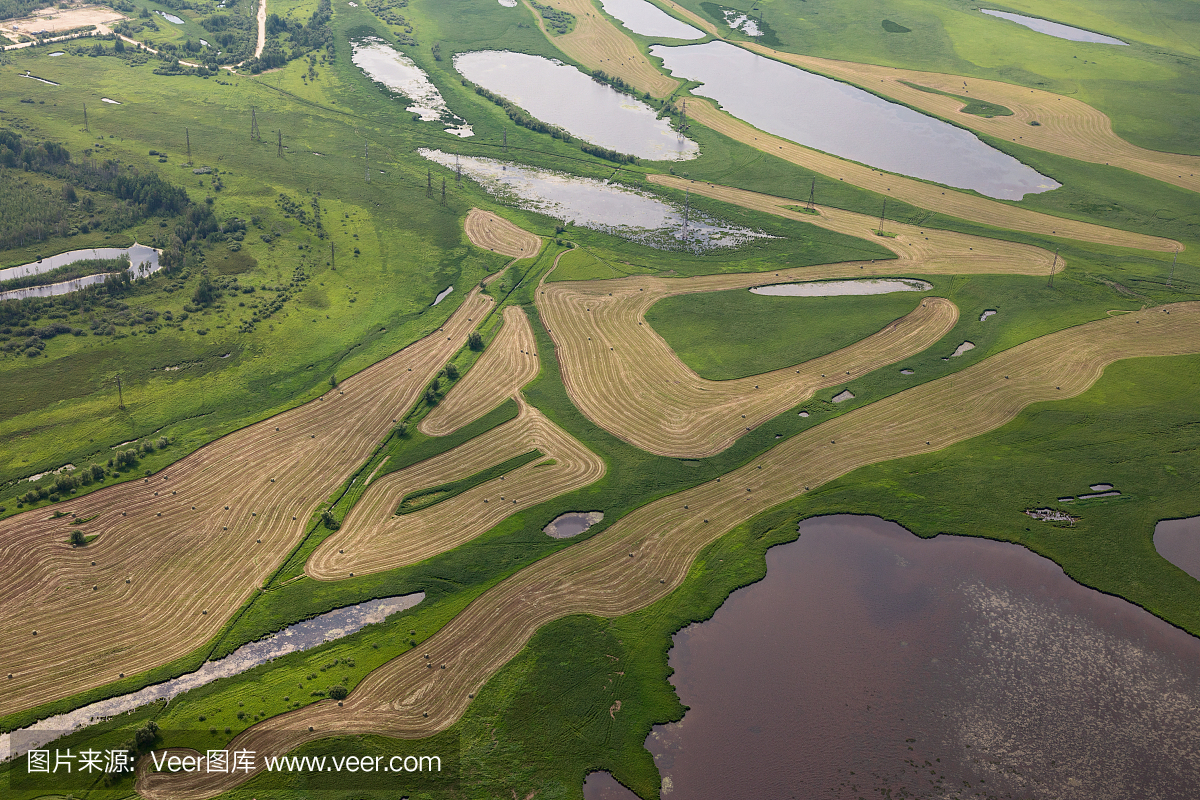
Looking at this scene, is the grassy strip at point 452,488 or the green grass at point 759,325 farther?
the green grass at point 759,325

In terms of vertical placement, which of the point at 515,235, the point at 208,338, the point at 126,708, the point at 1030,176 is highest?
the point at 1030,176

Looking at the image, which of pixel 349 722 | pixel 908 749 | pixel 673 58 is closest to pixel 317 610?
pixel 349 722

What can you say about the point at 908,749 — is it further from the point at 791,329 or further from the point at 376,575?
the point at 791,329

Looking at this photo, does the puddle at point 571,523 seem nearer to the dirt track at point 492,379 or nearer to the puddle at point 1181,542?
the dirt track at point 492,379

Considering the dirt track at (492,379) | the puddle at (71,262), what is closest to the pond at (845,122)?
the dirt track at (492,379)

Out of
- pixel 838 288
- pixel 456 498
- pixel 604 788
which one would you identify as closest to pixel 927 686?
pixel 604 788
